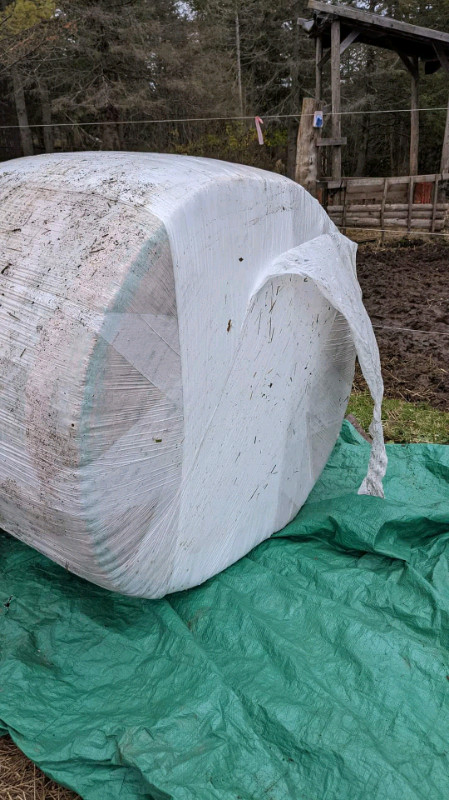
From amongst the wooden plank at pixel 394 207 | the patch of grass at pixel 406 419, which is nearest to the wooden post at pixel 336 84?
the wooden plank at pixel 394 207

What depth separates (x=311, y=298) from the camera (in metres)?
2.45

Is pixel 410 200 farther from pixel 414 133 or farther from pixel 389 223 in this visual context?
pixel 414 133

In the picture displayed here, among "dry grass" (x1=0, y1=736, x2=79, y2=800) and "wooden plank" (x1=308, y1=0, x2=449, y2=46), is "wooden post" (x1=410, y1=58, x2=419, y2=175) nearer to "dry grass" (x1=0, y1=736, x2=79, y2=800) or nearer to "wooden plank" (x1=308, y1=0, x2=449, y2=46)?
"wooden plank" (x1=308, y1=0, x2=449, y2=46)

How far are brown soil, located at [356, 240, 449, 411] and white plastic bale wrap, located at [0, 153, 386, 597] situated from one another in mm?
2439

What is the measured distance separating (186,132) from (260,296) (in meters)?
17.9

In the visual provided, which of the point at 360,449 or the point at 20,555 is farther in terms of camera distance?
the point at 360,449

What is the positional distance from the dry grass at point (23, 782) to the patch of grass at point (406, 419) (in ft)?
8.81

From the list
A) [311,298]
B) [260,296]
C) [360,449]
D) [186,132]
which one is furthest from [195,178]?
Answer: [186,132]

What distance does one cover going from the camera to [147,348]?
5.48 feet

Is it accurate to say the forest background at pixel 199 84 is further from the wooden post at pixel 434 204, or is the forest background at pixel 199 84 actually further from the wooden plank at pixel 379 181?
the wooden post at pixel 434 204

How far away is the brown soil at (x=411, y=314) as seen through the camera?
15.4ft

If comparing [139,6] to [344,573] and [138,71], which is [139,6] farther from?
[344,573]

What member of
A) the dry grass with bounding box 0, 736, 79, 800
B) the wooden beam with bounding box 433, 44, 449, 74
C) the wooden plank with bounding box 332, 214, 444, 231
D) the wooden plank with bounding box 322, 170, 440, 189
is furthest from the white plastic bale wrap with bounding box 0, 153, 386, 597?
the wooden beam with bounding box 433, 44, 449, 74

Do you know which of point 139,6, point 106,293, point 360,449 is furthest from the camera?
point 139,6
